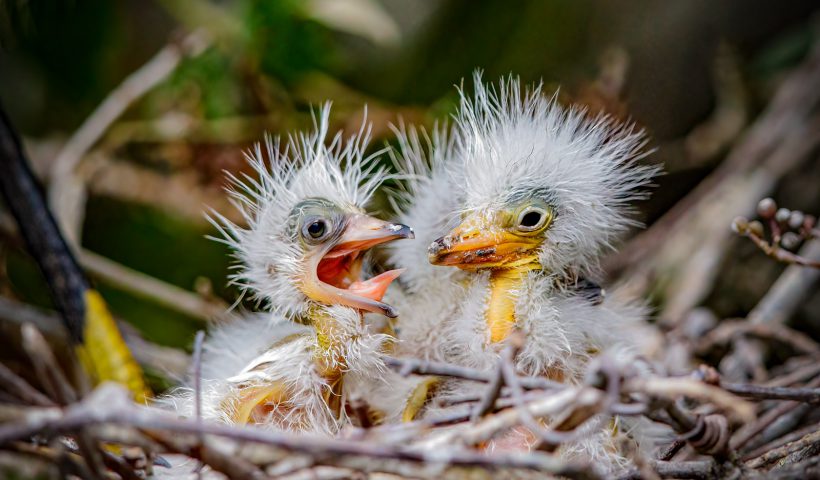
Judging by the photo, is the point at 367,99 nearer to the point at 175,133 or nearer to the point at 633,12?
the point at 175,133

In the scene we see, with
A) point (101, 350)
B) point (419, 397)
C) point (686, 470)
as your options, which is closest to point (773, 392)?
point (686, 470)

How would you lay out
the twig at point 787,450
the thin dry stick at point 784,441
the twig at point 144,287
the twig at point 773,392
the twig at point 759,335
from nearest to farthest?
1. the twig at point 773,392
2. the twig at point 787,450
3. the thin dry stick at point 784,441
4. the twig at point 759,335
5. the twig at point 144,287

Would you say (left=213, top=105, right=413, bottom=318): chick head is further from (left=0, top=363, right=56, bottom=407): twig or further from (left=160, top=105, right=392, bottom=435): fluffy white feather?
(left=0, top=363, right=56, bottom=407): twig

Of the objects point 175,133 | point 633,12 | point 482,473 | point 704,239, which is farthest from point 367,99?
point 482,473

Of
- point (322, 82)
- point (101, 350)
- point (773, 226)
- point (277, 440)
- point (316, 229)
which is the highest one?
point (322, 82)

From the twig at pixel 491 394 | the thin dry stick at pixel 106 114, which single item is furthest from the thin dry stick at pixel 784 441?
the thin dry stick at pixel 106 114

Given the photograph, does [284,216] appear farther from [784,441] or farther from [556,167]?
[784,441]

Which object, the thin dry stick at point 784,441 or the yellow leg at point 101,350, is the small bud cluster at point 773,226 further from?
the yellow leg at point 101,350
